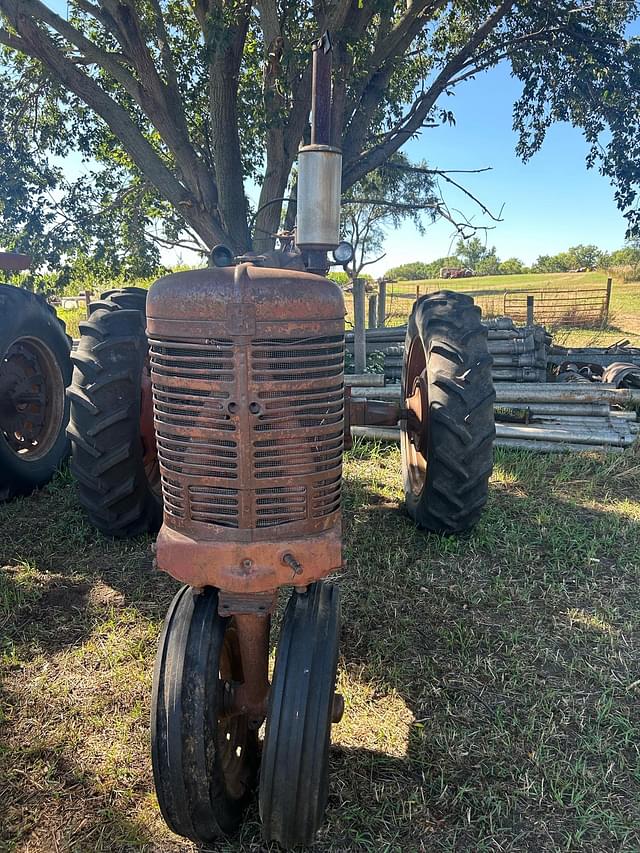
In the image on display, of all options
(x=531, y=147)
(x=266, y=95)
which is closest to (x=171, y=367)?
(x=266, y=95)

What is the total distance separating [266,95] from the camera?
6602 mm

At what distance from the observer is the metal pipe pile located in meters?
5.84

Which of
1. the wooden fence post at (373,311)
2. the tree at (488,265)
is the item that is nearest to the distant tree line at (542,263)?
the tree at (488,265)

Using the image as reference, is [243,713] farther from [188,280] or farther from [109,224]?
[109,224]

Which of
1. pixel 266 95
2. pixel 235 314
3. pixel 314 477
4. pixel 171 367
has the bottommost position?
pixel 314 477

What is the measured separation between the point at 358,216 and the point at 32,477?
21477 mm

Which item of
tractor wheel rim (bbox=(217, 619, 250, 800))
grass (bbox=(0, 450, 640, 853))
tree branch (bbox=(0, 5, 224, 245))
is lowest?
grass (bbox=(0, 450, 640, 853))

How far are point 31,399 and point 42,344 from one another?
0.42 metres

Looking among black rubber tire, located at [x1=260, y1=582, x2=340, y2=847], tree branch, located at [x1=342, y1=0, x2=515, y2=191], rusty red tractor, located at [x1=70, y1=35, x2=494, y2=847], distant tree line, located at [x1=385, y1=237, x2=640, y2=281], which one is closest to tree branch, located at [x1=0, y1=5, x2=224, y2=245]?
tree branch, located at [x1=342, y1=0, x2=515, y2=191]

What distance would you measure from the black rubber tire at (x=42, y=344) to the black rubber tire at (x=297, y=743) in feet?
10.6

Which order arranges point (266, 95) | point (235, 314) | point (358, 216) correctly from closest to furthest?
1. point (235, 314)
2. point (266, 95)
3. point (358, 216)

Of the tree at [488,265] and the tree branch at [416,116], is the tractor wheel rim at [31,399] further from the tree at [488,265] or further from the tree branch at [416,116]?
the tree at [488,265]

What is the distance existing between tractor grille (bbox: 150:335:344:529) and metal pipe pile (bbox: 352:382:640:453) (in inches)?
160

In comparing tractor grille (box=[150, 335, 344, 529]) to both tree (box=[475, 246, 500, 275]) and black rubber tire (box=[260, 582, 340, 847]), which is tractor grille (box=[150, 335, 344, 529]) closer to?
black rubber tire (box=[260, 582, 340, 847])
